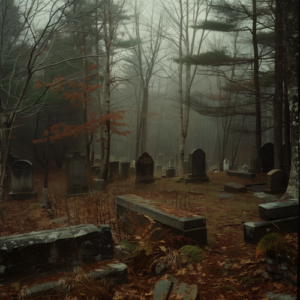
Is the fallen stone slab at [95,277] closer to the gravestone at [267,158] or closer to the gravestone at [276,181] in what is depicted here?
the gravestone at [276,181]

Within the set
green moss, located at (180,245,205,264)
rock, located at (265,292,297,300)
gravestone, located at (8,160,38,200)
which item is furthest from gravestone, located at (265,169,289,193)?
gravestone, located at (8,160,38,200)

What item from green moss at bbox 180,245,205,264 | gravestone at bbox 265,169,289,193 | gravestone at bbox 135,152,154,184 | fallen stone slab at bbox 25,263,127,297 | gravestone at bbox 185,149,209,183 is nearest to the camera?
fallen stone slab at bbox 25,263,127,297

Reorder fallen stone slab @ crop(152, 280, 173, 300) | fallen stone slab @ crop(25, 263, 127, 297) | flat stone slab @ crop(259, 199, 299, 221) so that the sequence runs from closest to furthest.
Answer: fallen stone slab @ crop(25, 263, 127, 297), fallen stone slab @ crop(152, 280, 173, 300), flat stone slab @ crop(259, 199, 299, 221)

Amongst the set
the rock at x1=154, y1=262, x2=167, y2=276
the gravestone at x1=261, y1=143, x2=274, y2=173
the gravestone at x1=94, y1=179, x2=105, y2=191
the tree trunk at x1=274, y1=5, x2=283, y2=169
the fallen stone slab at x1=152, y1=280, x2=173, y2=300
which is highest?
the tree trunk at x1=274, y1=5, x2=283, y2=169

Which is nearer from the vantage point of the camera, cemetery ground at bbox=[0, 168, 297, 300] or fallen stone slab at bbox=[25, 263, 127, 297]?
fallen stone slab at bbox=[25, 263, 127, 297]

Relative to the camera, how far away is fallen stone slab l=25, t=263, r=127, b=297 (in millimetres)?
2822

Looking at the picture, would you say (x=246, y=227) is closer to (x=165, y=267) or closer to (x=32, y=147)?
(x=165, y=267)

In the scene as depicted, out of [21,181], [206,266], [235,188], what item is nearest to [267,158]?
[235,188]

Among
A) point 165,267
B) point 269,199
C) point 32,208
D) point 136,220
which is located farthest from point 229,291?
point 32,208

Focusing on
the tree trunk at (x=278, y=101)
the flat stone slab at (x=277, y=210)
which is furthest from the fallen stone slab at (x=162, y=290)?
the tree trunk at (x=278, y=101)

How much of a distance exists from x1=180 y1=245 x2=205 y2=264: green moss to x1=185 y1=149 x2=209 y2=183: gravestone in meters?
8.72

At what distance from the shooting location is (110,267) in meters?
3.35

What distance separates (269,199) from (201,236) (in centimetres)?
433

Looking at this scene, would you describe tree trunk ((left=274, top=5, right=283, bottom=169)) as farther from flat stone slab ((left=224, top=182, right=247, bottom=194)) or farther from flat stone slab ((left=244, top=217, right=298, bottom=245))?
flat stone slab ((left=244, top=217, right=298, bottom=245))
